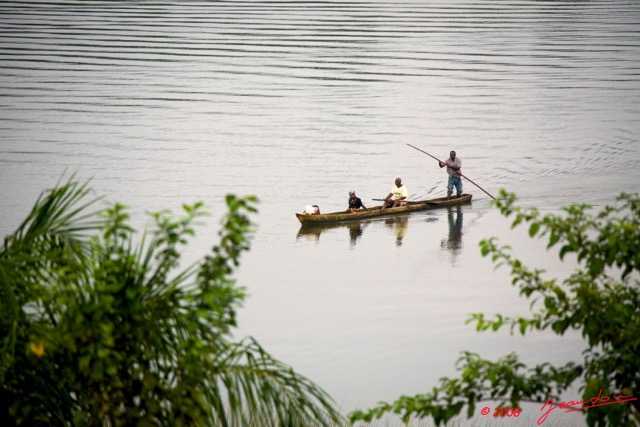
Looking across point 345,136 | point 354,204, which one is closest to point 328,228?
point 354,204

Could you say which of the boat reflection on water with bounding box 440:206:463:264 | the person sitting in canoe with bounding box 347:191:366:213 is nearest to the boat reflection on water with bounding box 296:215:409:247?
the person sitting in canoe with bounding box 347:191:366:213

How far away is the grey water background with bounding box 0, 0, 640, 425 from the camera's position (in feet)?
77.0

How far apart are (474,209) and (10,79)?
34.9 meters

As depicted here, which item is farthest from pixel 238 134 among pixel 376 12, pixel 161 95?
pixel 376 12

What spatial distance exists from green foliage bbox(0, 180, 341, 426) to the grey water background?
466 inches

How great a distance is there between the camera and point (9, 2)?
95.6m

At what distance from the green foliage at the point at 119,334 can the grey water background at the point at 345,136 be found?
38.8ft

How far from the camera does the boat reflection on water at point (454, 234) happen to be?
28.9m

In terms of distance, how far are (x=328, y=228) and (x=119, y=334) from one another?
22276 mm

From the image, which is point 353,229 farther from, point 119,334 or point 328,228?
point 119,334

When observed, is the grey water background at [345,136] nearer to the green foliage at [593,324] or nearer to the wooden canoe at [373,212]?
the wooden canoe at [373,212]

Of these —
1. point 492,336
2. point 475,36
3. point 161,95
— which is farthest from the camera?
point 475,36

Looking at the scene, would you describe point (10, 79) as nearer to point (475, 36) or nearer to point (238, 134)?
point (238, 134)

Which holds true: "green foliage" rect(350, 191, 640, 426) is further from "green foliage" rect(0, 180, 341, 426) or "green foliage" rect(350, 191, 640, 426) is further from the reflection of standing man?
the reflection of standing man
